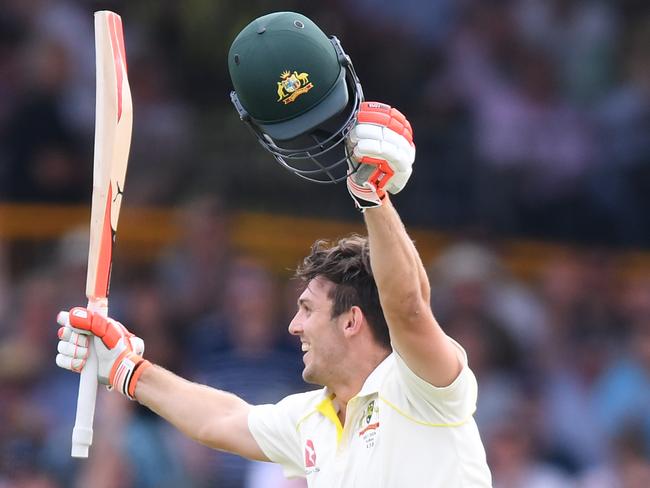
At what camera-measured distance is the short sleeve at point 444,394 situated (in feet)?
14.2

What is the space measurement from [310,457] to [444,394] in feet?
2.12

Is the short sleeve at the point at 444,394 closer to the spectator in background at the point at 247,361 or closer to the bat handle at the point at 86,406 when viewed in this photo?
the bat handle at the point at 86,406

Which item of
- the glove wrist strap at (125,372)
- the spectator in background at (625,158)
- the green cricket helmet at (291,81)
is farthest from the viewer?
the spectator in background at (625,158)

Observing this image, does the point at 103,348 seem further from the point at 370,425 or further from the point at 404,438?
the point at 404,438

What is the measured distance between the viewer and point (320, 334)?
477 centimetres

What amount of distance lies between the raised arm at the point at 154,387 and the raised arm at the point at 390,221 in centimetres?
109

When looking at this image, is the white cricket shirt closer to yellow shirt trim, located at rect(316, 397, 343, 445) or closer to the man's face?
yellow shirt trim, located at rect(316, 397, 343, 445)

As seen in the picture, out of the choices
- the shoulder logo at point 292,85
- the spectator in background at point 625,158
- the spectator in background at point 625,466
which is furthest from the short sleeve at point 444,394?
the spectator in background at point 625,158

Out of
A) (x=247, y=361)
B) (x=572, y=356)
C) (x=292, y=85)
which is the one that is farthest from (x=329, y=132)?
(x=572, y=356)

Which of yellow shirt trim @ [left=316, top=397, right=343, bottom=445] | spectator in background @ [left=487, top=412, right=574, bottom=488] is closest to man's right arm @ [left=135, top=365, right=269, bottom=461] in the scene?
yellow shirt trim @ [left=316, top=397, right=343, bottom=445]

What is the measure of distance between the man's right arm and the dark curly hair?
0.61m

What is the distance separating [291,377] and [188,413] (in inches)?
82.4

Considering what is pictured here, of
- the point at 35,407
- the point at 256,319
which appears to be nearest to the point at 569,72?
the point at 256,319

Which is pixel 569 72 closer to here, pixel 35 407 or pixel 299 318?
pixel 35 407
